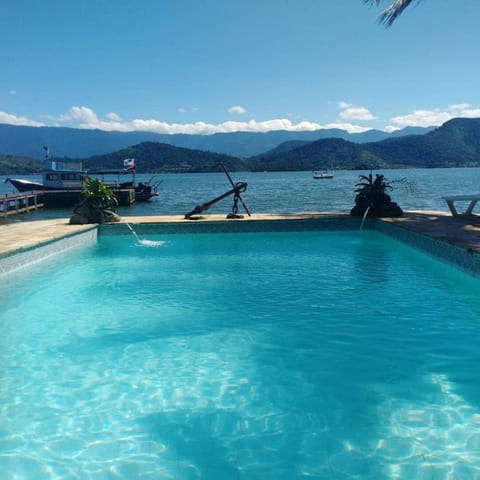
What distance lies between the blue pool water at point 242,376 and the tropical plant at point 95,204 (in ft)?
20.3

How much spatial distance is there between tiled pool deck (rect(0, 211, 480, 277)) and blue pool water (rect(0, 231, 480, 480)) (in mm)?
602

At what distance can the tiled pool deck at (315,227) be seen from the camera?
10.0 m

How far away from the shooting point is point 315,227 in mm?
16172

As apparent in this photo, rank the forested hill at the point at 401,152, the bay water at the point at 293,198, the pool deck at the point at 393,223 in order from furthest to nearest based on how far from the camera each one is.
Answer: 1. the forested hill at the point at 401,152
2. the bay water at the point at 293,198
3. the pool deck at the point at 393,223

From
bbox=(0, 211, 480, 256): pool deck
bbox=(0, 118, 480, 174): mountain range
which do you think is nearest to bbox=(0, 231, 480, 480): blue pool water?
bbox=(0, 211, 480, 256): pool deck

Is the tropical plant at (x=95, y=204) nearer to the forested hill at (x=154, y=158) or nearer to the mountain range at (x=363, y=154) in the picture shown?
the forested hill at (x=154, y=158)

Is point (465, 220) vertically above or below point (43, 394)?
above

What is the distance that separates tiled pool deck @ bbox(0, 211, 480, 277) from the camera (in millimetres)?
10039

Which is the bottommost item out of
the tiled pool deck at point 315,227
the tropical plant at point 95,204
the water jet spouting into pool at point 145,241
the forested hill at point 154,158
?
the water jet spouting into pool at point 145,241

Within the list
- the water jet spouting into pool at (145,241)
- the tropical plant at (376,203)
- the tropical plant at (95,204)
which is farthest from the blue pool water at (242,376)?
the tropical plant at (376,203)

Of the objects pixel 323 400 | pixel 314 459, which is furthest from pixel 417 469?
pixel 323 400

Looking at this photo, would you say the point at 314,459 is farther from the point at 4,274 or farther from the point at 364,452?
the point at 4,274

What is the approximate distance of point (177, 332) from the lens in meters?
6.73

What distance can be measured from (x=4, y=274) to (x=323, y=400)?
301 inches
